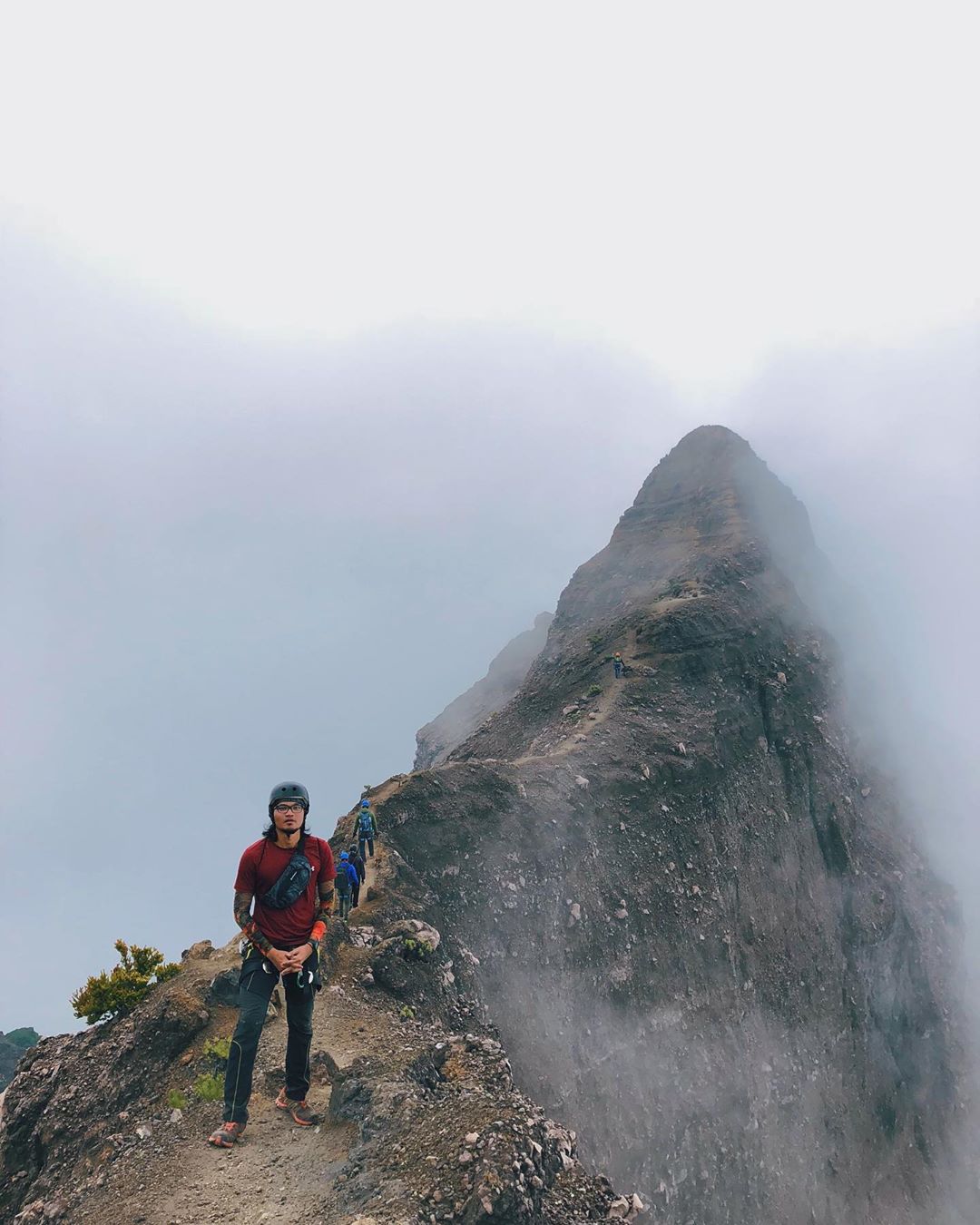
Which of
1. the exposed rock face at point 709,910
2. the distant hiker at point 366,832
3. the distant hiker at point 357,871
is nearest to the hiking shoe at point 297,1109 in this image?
the distant hiker at point 357,871

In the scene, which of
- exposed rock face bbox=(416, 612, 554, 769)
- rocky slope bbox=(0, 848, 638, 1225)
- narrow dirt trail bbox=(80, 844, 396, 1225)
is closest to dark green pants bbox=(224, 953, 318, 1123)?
narrow dirt trail bbox=(80, 844, 396, 1225)

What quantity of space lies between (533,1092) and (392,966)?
28.5 ft

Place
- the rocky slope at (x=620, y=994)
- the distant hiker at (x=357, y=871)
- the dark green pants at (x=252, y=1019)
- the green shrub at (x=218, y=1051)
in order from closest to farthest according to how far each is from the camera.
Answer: the dark green pants at (x=252, y=1019)
the rocky slope at (x=620, y=994)
the green shrub at (x=218, y=1051)
the distant hiker at (x=357, y=871)

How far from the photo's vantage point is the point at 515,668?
100m

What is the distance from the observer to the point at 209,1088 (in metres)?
11.4

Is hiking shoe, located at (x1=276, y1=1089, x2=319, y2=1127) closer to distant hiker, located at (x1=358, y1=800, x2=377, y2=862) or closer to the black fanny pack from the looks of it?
the black fanny pack

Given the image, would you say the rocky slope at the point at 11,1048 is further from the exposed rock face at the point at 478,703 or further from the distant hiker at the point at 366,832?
the distant hiker at the point at 366,832

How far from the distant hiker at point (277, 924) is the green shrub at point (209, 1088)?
7.15 feet

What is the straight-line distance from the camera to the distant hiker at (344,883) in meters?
19.3

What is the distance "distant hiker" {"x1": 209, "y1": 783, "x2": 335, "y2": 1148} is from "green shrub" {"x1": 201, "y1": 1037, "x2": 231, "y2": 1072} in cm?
316

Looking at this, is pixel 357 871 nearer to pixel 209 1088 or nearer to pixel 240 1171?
pixel 209 1088

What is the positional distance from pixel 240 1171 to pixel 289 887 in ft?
12.8

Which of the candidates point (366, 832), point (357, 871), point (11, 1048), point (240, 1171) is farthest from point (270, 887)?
point (11, 1048)

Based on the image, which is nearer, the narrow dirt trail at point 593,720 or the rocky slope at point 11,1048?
the narrow dirt trail at point 593,720
